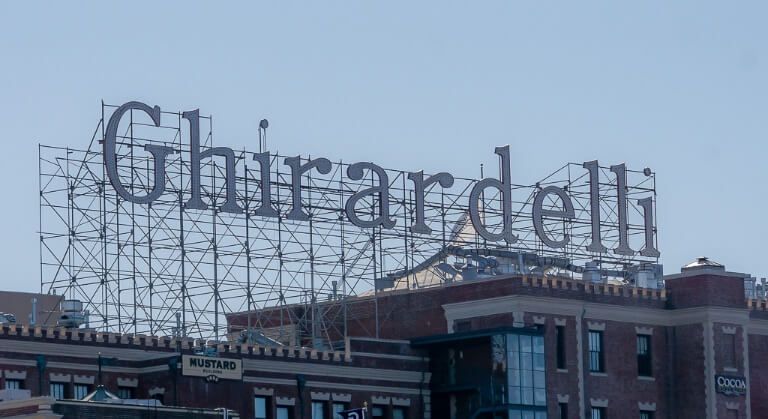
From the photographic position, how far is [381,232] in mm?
106562

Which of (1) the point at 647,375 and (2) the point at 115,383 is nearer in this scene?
(2) the point at 115,383

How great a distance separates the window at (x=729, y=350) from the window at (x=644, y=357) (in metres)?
3.75

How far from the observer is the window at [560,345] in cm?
9956

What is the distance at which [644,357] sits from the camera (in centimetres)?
10425

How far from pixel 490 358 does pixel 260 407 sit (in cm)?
1151

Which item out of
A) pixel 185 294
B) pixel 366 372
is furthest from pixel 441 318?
pixel 185 294

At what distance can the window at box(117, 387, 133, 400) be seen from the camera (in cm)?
8940

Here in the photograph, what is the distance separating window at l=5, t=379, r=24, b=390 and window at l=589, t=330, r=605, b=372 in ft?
95.2

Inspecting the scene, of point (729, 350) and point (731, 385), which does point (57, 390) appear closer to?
point (731, 385)

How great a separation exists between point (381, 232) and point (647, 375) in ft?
49.9

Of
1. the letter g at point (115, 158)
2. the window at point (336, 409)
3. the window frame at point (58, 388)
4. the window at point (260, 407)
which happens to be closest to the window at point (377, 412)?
the window at point (336, 409)

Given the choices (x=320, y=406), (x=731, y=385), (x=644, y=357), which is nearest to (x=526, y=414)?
(x=320, y=406)

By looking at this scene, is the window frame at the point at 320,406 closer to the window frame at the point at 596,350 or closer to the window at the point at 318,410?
the window at the point at 318,410

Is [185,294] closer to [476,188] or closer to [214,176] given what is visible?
[214,176]
